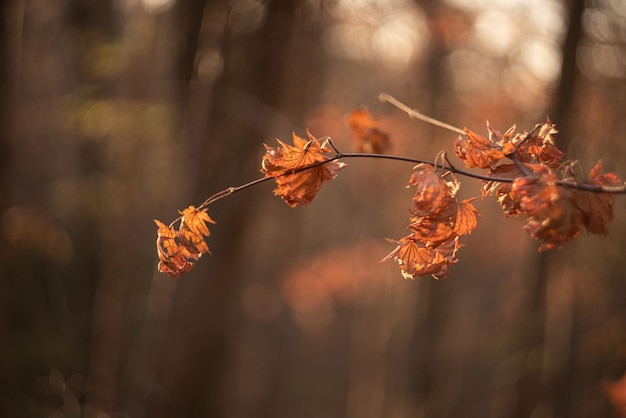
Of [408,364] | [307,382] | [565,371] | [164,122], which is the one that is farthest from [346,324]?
[164,122]

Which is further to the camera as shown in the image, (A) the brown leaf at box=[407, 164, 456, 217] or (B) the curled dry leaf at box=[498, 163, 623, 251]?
(A) the brown leaf at box=[407, 164, 456, 217]

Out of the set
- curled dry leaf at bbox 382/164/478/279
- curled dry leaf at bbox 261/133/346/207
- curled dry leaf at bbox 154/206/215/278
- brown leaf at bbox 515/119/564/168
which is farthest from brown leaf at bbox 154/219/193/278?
brown leaf at bbox 515/119/564/168

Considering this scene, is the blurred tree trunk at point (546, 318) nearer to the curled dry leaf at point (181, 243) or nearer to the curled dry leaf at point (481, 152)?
the curled dry leaf at point (481, 152)

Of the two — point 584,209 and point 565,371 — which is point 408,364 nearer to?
point 565,371

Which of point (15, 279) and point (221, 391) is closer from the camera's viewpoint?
point (221, 391)

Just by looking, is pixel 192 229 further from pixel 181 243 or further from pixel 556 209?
pixel 556 209

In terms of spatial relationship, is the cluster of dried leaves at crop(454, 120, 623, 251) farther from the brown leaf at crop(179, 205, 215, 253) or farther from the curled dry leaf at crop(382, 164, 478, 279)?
the brown leaf at crop(179, 205, 215, 253)

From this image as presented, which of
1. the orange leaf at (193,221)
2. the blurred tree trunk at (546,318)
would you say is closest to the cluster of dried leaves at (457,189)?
the orange leaf at (193,221)

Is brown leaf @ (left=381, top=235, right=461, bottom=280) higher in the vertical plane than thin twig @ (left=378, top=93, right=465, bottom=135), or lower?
lower
